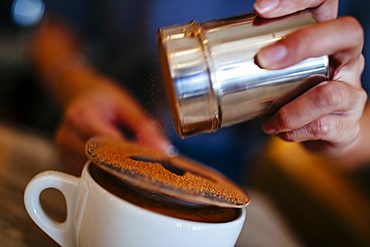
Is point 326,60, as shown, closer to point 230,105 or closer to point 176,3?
point 230,105

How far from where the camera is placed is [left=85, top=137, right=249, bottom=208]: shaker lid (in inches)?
17.4

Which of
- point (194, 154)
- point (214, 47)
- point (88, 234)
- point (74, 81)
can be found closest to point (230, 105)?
point (214, 47)

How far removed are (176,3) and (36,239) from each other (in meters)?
0.45

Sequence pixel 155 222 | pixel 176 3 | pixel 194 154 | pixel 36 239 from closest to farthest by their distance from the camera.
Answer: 1. pixel 155 222
2. pixel 36 239
3. pixel 176 3
4. pixel 194 154

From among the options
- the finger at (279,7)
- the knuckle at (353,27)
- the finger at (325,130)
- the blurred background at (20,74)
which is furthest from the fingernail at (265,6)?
the blurred background at (20,74)

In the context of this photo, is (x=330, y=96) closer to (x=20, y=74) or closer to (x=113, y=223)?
(x=113, y=223)

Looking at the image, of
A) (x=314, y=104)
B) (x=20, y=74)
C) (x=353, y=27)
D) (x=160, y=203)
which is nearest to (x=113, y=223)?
(x=160, y=203)

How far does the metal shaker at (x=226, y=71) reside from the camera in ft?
1.36

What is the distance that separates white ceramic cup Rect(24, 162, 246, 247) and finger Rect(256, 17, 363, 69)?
0.69 ft

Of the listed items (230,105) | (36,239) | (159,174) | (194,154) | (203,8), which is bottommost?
(194,154)

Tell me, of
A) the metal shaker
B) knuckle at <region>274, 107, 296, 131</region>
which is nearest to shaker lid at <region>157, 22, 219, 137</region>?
the metal shaker

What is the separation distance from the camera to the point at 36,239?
0.54 m

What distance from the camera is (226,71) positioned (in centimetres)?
42

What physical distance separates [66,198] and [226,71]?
0.92 ft
